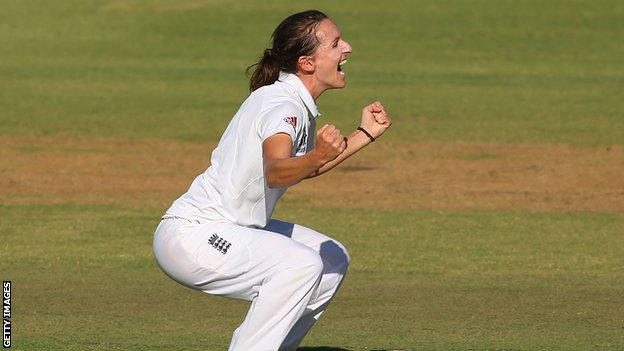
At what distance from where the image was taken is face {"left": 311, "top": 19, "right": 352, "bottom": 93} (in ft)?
21.7

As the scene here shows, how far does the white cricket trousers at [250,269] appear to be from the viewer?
636 centimetres

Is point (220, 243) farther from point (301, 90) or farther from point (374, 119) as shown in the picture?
point (374, 119)

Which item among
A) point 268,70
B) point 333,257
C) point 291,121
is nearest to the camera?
point 291,121

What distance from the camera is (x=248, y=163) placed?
6453 mm

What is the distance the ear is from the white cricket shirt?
6 centimetres

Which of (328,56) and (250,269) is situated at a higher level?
(328,56)

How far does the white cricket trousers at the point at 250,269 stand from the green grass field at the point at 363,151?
1590mm

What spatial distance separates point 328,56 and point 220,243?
1.04 metres

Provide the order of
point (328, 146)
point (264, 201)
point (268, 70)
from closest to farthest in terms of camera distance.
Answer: point (328, 146), point (264, 201), point (268, 70)

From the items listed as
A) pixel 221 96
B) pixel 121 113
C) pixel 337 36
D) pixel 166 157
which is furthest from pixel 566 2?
pixel 337 36
